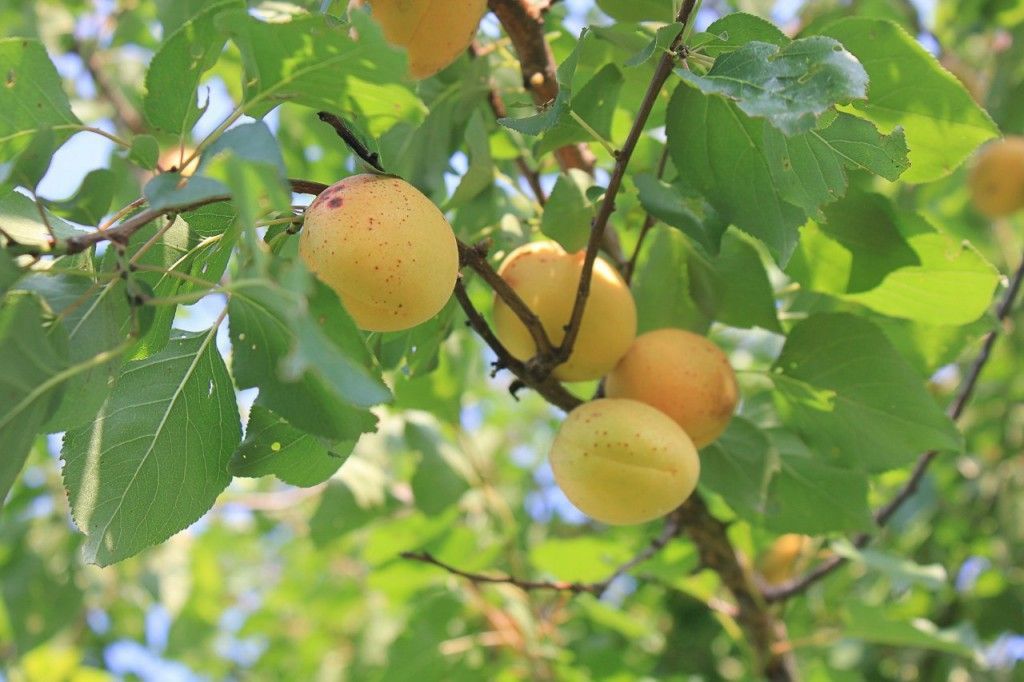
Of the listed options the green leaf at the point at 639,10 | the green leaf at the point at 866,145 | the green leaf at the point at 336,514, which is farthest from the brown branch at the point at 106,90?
the green leaf at the point at 866,145

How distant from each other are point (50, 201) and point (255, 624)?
7.66 feet

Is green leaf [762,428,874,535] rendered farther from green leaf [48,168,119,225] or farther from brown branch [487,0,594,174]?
green leaf [48,168,119,225]

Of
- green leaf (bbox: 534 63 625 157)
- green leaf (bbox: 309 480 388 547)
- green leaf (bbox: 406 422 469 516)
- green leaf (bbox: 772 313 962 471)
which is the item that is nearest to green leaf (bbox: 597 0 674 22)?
green leaf (bbox: 534 63 625 157)

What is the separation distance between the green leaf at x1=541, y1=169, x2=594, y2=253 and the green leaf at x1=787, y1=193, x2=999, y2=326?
1.12 feet

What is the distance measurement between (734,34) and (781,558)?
168 centimetres

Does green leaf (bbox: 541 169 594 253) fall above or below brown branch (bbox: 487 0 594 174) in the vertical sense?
below

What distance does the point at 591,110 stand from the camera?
1279 mm

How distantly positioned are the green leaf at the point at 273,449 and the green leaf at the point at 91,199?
275 millimetres

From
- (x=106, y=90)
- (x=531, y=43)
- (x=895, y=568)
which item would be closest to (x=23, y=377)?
(x=531, y=43)

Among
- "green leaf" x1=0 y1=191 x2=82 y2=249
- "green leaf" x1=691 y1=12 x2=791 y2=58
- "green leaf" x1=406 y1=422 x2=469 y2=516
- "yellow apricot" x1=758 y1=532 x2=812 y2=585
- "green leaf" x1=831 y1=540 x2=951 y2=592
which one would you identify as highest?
"green leaf" x1=691 y1=12 x2=791 y2=58

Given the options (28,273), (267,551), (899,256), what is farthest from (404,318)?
(267,551)

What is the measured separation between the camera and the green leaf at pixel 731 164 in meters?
1.18

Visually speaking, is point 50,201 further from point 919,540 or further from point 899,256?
point 919,540

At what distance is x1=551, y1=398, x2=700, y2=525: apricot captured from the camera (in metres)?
1.19
